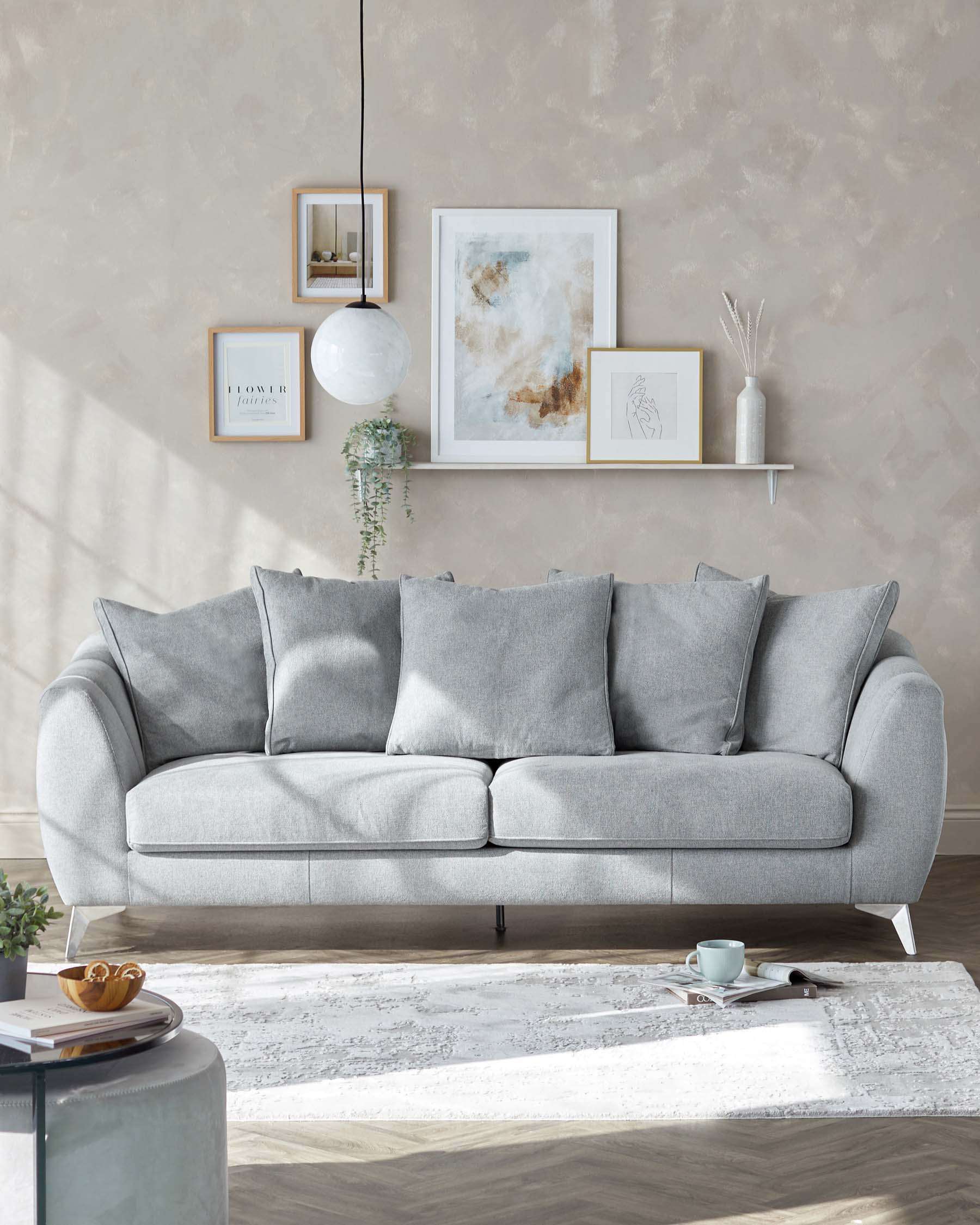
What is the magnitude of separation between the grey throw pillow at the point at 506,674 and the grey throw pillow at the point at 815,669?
0.47 meters

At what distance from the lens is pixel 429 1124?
2.34 metres

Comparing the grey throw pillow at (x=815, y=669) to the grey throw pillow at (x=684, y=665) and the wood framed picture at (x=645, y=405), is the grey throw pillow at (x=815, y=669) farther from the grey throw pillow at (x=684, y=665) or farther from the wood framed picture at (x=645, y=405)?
the wood framed picture at (x=645, y=405)

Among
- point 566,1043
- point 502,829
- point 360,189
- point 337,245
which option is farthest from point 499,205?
point 566,1043

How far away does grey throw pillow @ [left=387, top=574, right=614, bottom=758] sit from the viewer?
365cm

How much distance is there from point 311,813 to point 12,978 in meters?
1.40

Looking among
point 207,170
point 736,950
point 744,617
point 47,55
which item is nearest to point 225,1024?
point 736,950

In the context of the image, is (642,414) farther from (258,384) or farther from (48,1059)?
(48,1059)

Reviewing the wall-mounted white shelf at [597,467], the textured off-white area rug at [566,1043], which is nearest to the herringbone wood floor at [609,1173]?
the textured off-white area rug at [566,1043]

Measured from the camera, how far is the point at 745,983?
3.00 metres

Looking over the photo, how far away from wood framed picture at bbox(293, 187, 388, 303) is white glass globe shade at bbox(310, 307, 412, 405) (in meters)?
1.10

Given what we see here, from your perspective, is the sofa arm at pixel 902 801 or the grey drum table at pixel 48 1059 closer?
the grey drum table at pixel 48 1059

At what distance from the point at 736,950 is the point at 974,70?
3297 millimetres

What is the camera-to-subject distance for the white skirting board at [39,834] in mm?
4625

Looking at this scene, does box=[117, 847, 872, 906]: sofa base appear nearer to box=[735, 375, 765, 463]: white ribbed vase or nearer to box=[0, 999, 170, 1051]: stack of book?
box=[0, 999, 170, 1051]: stack of book
